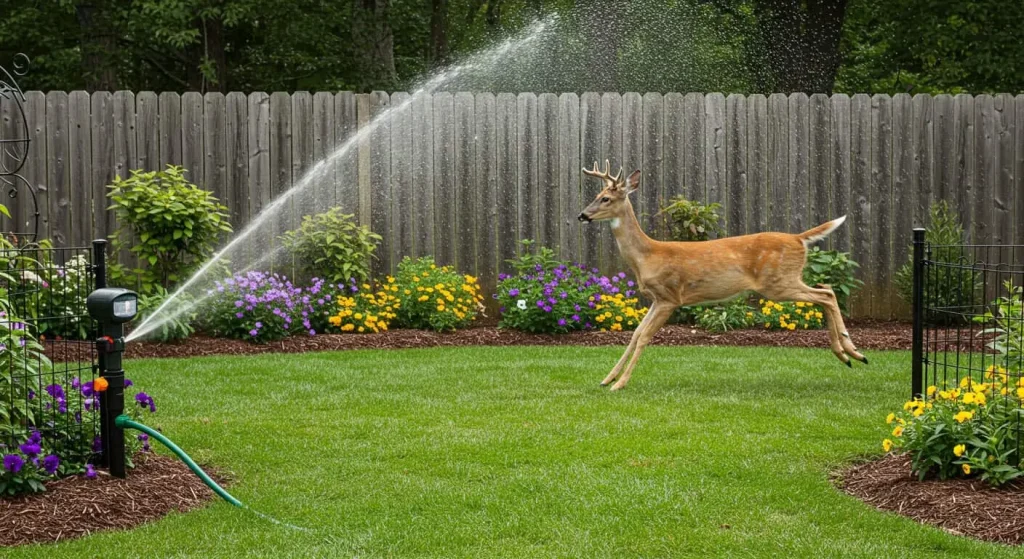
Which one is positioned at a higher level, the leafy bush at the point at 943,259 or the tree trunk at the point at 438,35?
the tree trunk at the point at 438,35

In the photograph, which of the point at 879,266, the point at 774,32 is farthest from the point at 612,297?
the point at 774,32

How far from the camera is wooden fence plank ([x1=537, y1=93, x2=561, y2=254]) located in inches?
464

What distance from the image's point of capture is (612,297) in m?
11.1

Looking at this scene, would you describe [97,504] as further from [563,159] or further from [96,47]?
[96,47]

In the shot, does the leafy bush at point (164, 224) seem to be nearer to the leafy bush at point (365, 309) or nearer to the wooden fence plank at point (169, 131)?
the wooden fence plank at point (169, 131)

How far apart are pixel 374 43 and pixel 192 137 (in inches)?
289

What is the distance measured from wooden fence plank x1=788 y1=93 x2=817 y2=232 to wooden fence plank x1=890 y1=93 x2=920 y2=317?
35.2 inches

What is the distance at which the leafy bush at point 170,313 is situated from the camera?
9.89 meters

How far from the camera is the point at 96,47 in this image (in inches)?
703

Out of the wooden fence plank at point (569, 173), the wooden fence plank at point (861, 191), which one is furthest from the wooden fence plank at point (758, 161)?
the wooden fence plank at point (569, 173)

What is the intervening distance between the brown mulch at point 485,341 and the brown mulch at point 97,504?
4316 millimetres

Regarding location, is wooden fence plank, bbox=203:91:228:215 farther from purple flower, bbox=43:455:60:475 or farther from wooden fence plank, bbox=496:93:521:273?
purple flower, bbox=43:455:60:475

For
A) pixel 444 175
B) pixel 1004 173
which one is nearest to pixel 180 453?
pixel 444 175

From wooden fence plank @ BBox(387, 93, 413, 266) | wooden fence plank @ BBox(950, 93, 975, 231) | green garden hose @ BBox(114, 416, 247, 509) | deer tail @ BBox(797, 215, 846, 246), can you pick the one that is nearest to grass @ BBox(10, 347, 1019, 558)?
green garden hose @ BBox(114, 416, 247, 509)
